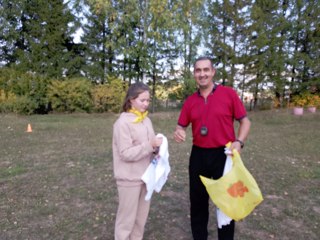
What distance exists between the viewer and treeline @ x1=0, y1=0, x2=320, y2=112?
1678 cm

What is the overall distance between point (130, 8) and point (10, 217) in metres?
13.8

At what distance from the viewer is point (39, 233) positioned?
3248mm

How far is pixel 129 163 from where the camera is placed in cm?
243

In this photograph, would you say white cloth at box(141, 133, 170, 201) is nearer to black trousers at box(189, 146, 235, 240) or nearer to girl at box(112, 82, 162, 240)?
girl at box(112, 82, 162, 240)

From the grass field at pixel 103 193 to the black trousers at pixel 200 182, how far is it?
38 cm

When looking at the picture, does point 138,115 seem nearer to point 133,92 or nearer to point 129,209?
point 133,92

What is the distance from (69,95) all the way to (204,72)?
15.0 metres

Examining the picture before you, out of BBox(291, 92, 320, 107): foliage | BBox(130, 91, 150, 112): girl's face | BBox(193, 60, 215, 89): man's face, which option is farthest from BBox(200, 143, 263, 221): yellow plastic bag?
BBox(291, 92, 320, 107): foliage

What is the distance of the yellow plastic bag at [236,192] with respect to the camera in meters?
2.32

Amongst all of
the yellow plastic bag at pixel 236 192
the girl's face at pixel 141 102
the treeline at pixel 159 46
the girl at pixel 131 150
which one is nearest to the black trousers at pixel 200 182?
the yellow plastic bag at pixel 236 192

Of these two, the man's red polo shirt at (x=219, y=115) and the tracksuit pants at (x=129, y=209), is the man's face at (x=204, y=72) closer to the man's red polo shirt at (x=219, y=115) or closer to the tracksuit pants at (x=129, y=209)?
the man's red polo shirt at (x=219, y=115)

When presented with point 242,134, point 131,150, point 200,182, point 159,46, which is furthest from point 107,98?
point 131,150

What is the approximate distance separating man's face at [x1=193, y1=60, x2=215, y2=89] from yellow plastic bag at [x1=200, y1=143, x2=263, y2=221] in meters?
0.72

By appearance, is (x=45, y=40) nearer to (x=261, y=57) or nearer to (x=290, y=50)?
(x=261, y=57)
